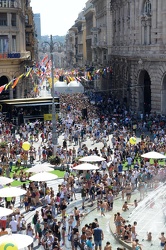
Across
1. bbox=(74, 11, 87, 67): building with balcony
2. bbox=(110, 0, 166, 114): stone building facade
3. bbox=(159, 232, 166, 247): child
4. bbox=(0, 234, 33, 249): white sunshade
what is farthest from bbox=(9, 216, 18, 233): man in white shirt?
bbox=(74, 11, 87, 67): building with balcony

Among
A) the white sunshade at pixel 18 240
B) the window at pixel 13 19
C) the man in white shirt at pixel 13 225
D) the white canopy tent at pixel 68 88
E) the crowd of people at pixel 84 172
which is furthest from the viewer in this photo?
the white canopy tent at pixel 68 88

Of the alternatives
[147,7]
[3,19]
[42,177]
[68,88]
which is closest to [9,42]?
[3,19]

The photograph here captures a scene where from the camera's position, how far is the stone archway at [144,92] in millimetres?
61844

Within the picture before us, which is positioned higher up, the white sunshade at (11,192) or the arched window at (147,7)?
the arched window at (147,7)

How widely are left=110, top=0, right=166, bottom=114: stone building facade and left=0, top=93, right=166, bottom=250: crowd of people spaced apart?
280 centimetres

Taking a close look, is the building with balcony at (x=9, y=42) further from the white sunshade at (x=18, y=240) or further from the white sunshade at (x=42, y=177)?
the white sunshade at (x=18, y=240)

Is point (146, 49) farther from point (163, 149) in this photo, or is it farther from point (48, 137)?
point (163, 149)

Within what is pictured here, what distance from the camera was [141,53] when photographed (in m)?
59.5

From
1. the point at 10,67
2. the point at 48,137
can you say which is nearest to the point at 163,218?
the point at 48,137

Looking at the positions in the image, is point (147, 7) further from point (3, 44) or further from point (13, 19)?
point (3, 44)

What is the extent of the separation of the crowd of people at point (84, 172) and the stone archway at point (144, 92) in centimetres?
230

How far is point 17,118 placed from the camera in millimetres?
54438

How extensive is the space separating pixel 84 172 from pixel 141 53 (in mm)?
29892

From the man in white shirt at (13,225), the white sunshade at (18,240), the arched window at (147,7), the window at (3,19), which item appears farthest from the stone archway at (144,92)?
the white sunshade at (18,240)
